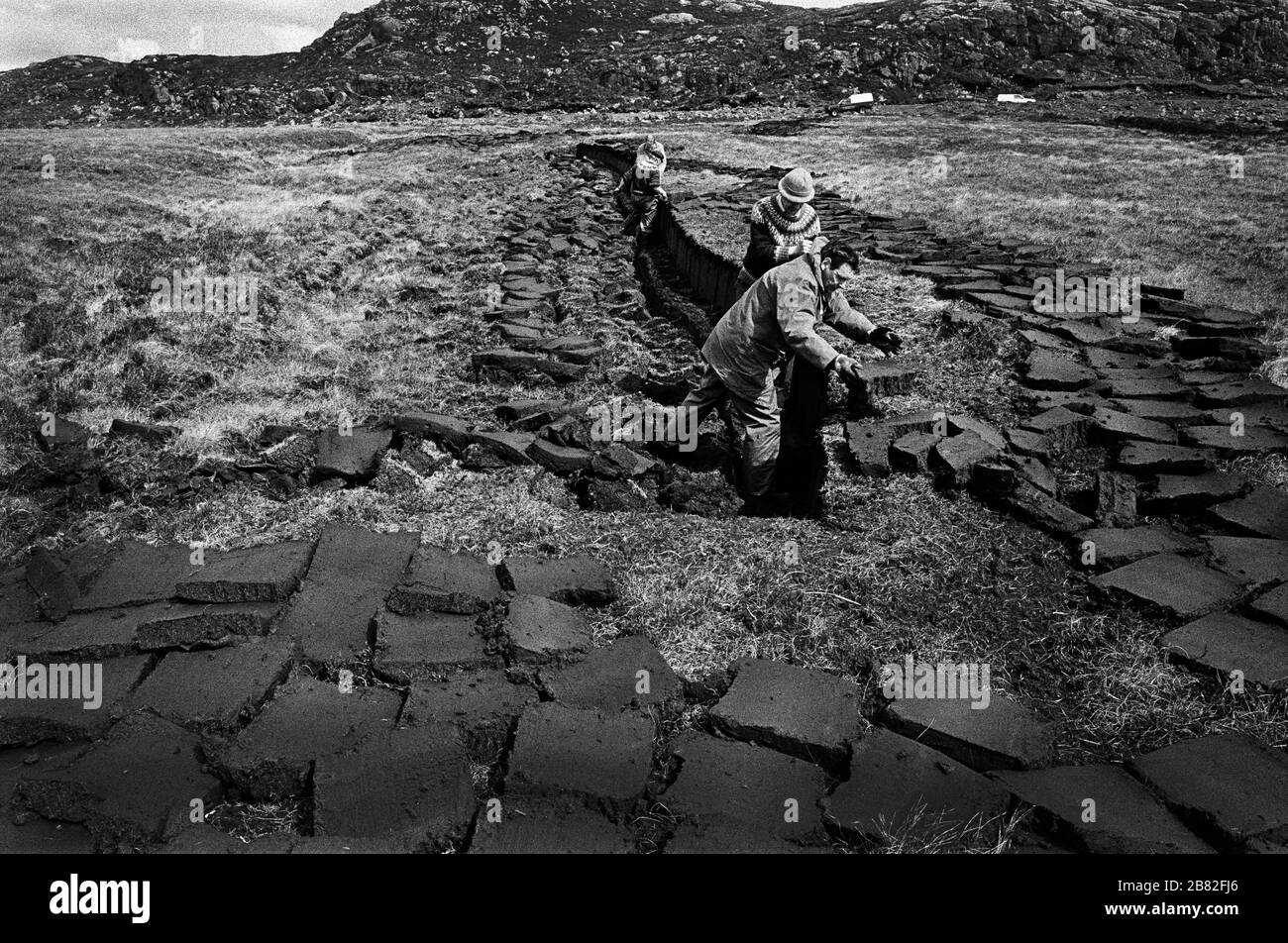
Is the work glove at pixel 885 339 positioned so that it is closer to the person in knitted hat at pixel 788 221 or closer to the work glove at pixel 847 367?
the work glove at pixel 847 367

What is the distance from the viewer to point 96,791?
9.34 feet

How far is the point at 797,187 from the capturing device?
527 centimetres

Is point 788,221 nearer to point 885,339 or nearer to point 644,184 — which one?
point 885,339

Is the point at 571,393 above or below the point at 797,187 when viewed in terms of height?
below

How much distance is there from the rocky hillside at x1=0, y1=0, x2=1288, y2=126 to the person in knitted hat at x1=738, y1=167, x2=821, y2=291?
132 ft

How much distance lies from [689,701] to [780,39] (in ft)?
190

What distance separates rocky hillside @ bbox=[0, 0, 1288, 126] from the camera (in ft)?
152

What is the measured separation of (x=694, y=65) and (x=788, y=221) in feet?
163

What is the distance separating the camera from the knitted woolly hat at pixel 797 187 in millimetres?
5242

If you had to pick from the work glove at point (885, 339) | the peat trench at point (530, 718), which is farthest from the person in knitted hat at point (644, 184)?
the peat trench at point (530, 718)

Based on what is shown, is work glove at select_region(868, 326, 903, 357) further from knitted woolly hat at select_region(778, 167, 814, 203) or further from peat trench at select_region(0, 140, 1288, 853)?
knitted woolly hat at select_region(778, 167, 814, 203)

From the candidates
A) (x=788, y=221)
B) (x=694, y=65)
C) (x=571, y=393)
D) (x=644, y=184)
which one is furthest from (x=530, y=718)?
(x=694, y=65)

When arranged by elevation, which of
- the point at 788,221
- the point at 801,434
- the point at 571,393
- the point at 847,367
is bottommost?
the point at 801,434

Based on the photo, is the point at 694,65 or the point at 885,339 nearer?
the point at 885,339
